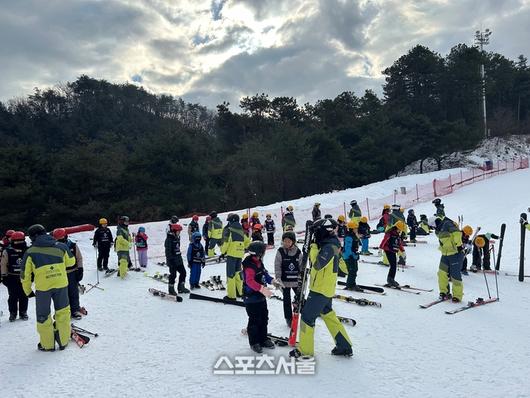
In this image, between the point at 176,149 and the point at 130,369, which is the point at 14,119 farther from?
the point at 130,369

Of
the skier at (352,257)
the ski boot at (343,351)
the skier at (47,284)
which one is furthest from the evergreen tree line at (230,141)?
the ski boot at (343,351)

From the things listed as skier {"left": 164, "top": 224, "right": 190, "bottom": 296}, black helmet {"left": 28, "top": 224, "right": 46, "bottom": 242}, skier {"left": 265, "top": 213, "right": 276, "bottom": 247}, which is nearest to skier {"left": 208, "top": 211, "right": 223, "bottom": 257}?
skier {"left": 265, "top": 213, "right": 276, "bottom": 247}

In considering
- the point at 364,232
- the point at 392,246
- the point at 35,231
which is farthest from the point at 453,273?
the point at 35,231

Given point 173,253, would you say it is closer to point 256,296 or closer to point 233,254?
point 233,254

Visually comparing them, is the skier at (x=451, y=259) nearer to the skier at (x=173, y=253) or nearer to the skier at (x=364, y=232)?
the skier at (x=364, y=232)

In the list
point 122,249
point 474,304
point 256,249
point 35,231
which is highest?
point 35,231

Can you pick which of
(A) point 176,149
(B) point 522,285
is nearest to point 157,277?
(B) point 522,285

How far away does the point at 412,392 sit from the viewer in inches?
196

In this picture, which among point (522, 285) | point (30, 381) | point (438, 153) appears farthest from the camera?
point (438, 153)

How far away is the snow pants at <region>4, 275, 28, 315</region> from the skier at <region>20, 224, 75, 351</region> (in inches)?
79.3

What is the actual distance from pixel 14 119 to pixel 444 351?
195ft

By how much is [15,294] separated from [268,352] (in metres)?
5.51

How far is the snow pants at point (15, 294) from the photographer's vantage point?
320 inches

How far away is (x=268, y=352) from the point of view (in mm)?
6156
